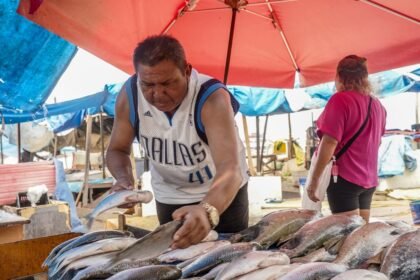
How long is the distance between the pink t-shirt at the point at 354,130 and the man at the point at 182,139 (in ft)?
3.76

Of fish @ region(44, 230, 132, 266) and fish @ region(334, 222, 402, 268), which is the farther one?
fish @ region(44, 230, 132, 266)

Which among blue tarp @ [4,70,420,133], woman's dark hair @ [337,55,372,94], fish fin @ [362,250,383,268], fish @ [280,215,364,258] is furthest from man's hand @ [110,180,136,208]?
blue tarp @ [4,70,420,133]

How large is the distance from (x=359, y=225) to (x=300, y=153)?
15802 millimetres

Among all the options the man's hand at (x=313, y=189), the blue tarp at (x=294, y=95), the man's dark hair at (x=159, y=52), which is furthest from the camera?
the blue tarp at (x=294, y=95)

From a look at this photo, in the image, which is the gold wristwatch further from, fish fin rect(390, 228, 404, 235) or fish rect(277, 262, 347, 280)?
fish fin rect(390, 228, 404, 235)

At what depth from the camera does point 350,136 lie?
158 inches

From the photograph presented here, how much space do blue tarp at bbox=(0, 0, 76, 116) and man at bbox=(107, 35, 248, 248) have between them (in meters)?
2.30

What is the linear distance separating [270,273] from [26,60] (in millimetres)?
4375

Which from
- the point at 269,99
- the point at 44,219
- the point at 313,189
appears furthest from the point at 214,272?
the point at 269,99

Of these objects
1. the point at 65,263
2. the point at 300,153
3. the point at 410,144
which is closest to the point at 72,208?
the point at 65,263

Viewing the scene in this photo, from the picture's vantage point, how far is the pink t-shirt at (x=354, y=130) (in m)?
3.91

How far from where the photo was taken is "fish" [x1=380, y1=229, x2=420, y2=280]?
1552 mm

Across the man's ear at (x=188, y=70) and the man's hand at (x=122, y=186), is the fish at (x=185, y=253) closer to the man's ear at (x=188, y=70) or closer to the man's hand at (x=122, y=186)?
the man's hand at (x=122, y=186)

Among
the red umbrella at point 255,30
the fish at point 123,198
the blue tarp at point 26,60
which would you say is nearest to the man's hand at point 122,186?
the fish at point 123,198
